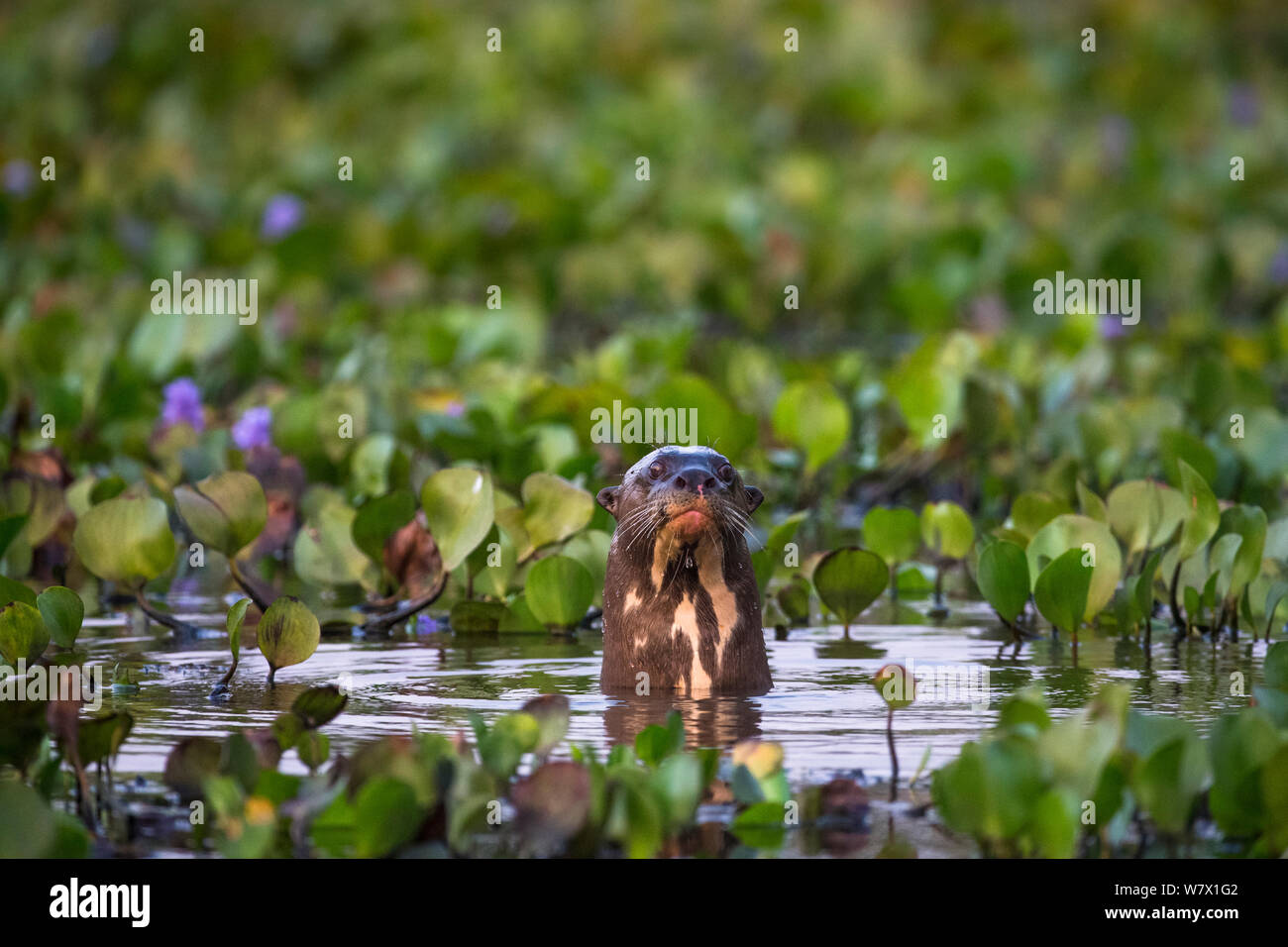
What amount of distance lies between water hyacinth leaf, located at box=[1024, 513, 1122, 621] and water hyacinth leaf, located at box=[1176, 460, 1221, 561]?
29cm

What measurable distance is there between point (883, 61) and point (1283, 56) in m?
5.18

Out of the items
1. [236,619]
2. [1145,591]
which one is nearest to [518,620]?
[236,619]

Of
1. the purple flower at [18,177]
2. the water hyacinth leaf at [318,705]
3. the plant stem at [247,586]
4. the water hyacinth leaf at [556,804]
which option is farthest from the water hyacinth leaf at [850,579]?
the purple flower at [18,177]

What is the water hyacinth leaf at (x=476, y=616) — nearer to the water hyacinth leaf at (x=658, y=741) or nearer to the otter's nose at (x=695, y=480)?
the otter's nose at (x=695, y=480)

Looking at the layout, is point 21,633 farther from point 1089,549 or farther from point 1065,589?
point 1089,549

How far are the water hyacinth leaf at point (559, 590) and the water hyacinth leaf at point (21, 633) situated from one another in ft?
5.52

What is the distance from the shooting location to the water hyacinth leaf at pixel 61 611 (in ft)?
19.0

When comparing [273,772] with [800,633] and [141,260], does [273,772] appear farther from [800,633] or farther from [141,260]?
[141,260]

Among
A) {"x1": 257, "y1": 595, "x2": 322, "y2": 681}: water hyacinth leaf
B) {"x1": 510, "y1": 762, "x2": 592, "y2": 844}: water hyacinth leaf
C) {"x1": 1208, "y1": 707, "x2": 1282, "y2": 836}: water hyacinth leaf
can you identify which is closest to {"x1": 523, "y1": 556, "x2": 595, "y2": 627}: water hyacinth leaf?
{"x1": 257, "y1": 595, "x2": 322, "y2": 681}: water hyacinth leaf

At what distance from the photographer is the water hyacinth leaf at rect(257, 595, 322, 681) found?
5.68 metres

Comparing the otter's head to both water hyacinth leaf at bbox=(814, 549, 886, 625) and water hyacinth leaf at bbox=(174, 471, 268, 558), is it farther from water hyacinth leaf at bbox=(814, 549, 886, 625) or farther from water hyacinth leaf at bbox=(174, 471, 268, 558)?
water hyacinth leaf at bbox=(174, 471, 268, 558)

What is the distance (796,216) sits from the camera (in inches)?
565

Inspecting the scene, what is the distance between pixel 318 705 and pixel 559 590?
6.06ft

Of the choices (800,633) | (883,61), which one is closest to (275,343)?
(800,633)
